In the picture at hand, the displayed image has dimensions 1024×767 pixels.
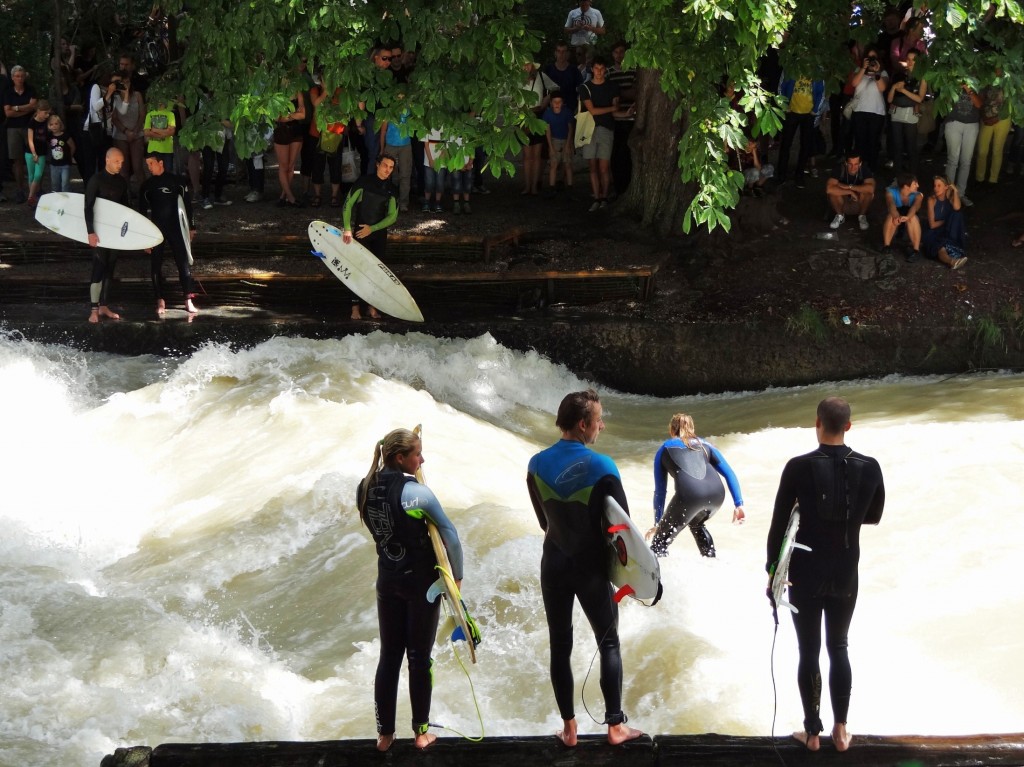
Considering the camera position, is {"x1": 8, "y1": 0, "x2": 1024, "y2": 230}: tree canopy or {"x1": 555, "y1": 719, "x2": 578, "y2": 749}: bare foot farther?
{"x1": 8, "y1": 0, "x2": 1024, "y2": 230}: tree canopy

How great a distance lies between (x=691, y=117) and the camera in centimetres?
1026

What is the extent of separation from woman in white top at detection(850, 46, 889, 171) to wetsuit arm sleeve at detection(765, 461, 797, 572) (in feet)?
32.3

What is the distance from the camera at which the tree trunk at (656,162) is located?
1312 cm

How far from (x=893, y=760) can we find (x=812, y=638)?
0.59 meters

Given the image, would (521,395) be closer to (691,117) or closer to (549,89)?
(691,117)

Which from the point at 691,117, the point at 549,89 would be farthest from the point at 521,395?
the point at 549,89

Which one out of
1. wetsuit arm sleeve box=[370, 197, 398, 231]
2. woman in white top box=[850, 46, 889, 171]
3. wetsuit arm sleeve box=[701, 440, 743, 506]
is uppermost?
woman in white top box=[850, 46, 889, 171]

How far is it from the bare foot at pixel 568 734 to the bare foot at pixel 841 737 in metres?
1.05

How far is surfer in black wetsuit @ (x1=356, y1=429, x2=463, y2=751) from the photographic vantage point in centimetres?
438

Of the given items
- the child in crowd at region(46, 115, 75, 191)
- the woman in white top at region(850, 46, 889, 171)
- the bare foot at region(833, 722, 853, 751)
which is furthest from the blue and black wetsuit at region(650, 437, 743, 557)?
the child in crowd at region(46, 115, 75, 191)

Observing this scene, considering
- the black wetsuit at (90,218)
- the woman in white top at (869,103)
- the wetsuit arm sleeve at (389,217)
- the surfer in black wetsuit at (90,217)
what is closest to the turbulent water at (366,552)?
the surfer in black wetsuit at (90,217)

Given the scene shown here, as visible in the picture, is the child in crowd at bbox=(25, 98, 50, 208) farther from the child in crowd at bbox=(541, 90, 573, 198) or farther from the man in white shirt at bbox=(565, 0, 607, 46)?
the man in white shirt at bbox=(565, 0, 607, 46)

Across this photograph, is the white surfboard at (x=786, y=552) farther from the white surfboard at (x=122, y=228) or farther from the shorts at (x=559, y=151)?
the shorts at (x=559, y=151)

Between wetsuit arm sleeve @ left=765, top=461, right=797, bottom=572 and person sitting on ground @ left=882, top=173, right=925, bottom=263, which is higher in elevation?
person sitting on ground @ left=882, top=173, right=925, bottom=263
